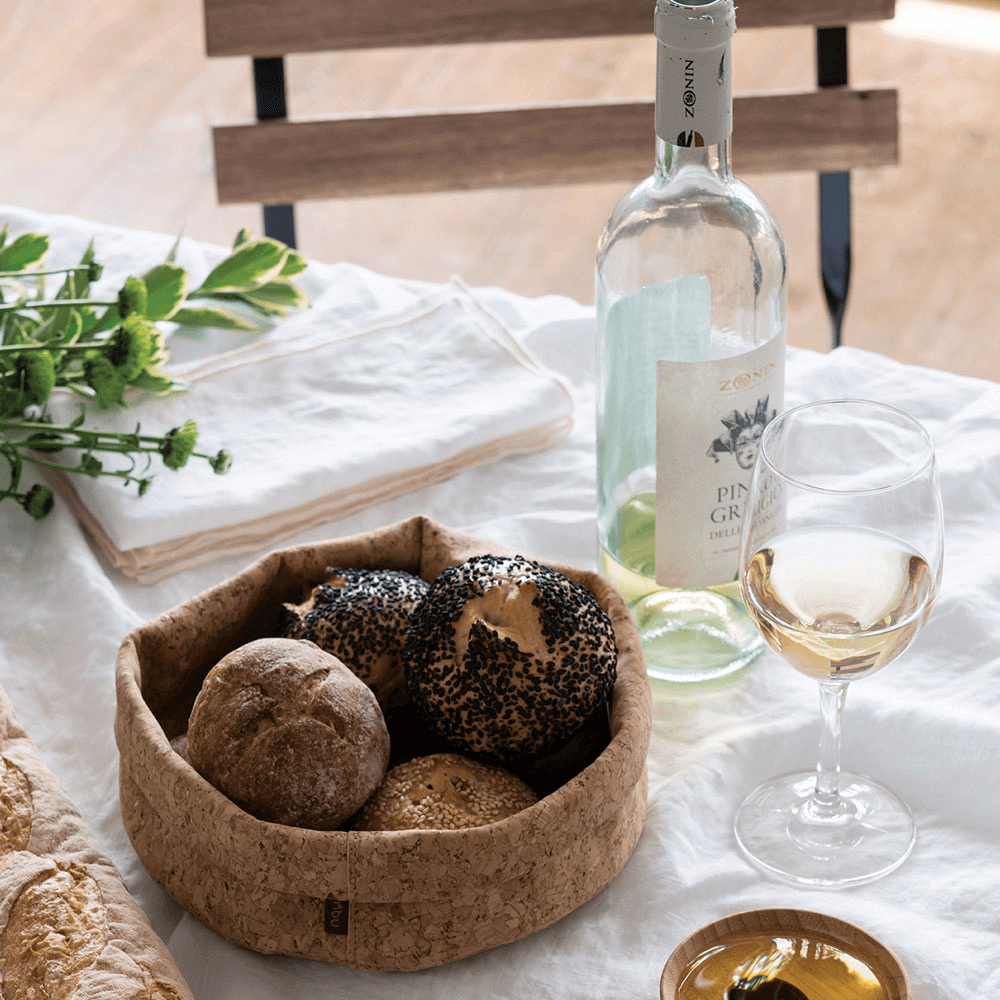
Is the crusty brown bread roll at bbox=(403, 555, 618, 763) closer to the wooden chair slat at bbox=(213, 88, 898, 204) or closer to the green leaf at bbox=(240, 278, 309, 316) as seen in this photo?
the green leaf at bbox=(240, 278, 309, 316)

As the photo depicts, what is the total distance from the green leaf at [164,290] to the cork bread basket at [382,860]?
0.38 m

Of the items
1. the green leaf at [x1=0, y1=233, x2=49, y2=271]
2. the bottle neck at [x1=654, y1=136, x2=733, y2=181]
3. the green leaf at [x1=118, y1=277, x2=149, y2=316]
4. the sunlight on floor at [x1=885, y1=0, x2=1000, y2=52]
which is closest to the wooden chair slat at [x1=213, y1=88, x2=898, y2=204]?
the green leaf at [x1=0, y1=233, x2=49, y2=271]

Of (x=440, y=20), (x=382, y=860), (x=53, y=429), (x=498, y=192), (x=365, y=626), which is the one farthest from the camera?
(x=498, y=192)

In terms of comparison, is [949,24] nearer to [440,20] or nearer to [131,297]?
[440,20]

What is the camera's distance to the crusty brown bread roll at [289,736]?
0.60 metres

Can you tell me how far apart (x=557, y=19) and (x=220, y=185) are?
1.34ft

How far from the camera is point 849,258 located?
1.63 meters

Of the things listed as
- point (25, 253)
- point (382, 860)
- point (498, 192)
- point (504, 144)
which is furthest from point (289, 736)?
point (498, 192)

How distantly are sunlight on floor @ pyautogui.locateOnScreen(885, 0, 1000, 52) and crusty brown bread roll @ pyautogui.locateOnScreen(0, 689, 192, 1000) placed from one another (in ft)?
9.67

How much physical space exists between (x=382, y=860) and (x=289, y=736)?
7cm

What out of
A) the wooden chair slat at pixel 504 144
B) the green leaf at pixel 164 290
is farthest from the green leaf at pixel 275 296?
the wooden chair slat at pixel 504 144

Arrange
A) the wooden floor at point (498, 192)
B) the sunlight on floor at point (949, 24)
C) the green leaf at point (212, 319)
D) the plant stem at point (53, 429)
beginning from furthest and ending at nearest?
the sunlight on floor at point (949, 24)
the wooden floor at point (498, 192)
the green leaf at point (212, 319)
the plant stem at point (53, 429)

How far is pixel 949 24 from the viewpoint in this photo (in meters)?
3.09

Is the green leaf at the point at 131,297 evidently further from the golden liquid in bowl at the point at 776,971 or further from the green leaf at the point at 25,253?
the golden liquid in bowl at the point at 776,971
